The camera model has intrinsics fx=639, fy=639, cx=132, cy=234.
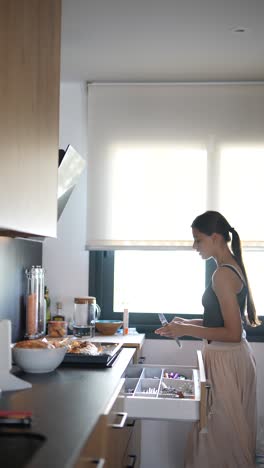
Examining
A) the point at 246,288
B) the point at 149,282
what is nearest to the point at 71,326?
the point at 149,282

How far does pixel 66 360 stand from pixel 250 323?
1139mm

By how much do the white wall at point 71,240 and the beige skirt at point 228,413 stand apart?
1.16m

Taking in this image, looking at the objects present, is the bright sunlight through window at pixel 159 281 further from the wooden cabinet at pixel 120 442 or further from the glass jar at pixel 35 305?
the wooden cabinet at pixel 120 442

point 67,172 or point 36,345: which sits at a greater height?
point 67,172

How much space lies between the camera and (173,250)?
3.81 metres

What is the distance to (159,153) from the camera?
3857 mm

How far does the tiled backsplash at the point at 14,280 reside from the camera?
308 centimetres

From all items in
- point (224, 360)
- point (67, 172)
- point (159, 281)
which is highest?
point (67, 172)

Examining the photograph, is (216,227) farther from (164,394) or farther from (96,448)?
(96,448)

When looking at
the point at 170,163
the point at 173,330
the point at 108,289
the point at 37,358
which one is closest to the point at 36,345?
the point at 37,358

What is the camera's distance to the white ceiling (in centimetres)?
277

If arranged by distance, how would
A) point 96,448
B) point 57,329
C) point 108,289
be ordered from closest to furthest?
point 96,448
point 57,329
point 108,289

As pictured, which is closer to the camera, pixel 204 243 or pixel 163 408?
pixel 163 408

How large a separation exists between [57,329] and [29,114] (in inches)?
68.1
